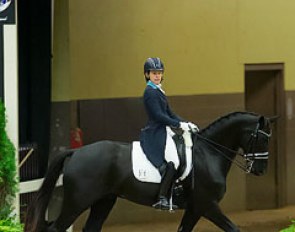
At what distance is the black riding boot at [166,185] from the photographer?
28.7 ft

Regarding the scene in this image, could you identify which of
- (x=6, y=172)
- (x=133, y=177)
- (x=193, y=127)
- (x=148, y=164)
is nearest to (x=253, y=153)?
(x=193, y=127)

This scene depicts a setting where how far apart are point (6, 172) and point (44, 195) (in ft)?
1.65

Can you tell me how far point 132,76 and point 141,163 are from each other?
12.1ft

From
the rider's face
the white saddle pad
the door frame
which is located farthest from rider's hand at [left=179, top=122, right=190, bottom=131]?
the door frame

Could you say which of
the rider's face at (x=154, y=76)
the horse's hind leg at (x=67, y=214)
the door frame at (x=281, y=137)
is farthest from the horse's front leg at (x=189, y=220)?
the door frame at (x=281, y=137)

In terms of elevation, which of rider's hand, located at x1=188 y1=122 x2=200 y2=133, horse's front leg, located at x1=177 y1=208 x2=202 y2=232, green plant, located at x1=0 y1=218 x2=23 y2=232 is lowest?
horse's front leg, located at x1=177 y1=208 x2=202 y2=232

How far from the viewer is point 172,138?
8930 mm

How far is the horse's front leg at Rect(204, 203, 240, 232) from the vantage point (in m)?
8.73

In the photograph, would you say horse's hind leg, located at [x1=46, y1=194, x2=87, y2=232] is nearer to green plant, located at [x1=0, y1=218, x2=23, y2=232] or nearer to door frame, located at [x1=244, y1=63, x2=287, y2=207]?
Answer: green plant, located at [x1=0, y1=218, x2=23, y2=232]

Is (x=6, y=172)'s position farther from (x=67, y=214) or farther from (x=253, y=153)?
(x=253, y=153)

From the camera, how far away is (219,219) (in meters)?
8.81

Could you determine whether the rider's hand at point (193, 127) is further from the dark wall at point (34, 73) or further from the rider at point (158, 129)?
the dark wall at point (34, 73)

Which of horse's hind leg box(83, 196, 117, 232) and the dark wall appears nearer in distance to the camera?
horse's hind leg box(83, 196, 117, 232)

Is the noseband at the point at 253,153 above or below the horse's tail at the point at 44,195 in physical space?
above
